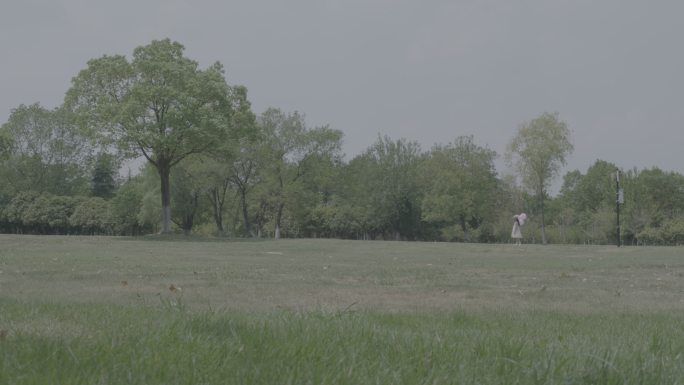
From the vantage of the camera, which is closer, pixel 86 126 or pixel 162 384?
pixel 162 384

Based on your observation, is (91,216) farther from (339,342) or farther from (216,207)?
(339,342)

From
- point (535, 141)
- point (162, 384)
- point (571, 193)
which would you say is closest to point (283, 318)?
point (162, 384)

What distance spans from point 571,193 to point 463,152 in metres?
25.8

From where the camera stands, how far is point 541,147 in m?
59.4

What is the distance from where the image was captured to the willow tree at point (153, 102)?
35.6 metres

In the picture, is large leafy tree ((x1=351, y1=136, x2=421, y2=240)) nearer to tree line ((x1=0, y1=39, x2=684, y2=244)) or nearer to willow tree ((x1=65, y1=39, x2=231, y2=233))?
tree line ((x1=0, y1=39, x2=684, y2=244))

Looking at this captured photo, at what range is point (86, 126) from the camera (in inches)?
1407

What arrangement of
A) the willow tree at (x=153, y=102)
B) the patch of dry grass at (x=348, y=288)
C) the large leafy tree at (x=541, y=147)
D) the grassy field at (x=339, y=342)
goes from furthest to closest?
the large leafy tree at (x=541, y=147) → the willow tree at (x=153, y=102) → the patch of dry grass at (x=348, y=288) → the grassy field at (x=339, y=342)

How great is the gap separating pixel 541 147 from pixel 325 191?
3148 cm

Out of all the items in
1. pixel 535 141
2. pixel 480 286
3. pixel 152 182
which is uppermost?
pixel 535 141

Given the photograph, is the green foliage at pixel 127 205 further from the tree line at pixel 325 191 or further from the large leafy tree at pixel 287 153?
the large leafy tree at pixel 287 153

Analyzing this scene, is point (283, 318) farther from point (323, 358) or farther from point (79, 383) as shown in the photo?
point (79, 383)

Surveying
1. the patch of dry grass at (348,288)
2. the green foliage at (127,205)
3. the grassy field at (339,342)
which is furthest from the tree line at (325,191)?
the grassy field at (339,342)

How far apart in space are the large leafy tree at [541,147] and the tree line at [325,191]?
12cm
